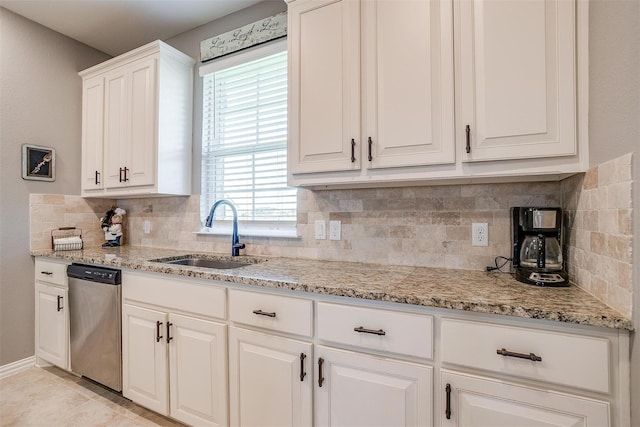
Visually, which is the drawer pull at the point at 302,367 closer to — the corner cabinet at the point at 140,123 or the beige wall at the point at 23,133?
the corner cabinet at the point at 140,123

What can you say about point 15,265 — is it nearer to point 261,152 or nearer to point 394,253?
point 261,152

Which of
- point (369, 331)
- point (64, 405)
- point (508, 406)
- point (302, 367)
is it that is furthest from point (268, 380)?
point (64, 405)

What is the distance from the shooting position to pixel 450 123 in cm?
133

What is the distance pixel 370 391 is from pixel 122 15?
3.08 metres

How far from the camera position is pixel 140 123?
239 centimetres

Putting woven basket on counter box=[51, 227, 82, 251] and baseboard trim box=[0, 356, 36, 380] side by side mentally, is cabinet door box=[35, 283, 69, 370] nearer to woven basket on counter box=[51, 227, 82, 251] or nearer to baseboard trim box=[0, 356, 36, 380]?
baseboard trim box=[0, 356, 36, 380]

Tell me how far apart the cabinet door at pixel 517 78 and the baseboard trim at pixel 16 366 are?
3.49 m

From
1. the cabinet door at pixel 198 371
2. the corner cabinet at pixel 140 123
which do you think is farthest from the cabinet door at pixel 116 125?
the cabinet door at pixel 198 371

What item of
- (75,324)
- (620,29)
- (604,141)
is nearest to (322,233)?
(604,141)

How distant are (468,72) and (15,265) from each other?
11.1 ft

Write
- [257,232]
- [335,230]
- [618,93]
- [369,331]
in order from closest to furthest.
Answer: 1. [618,93]
2. [369,331]
3. [335,230]
4. [257,232]

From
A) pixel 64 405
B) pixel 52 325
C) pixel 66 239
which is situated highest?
pixel 66 239

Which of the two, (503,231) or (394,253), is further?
(394,253)

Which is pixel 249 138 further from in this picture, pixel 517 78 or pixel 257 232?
pixel 517 78
